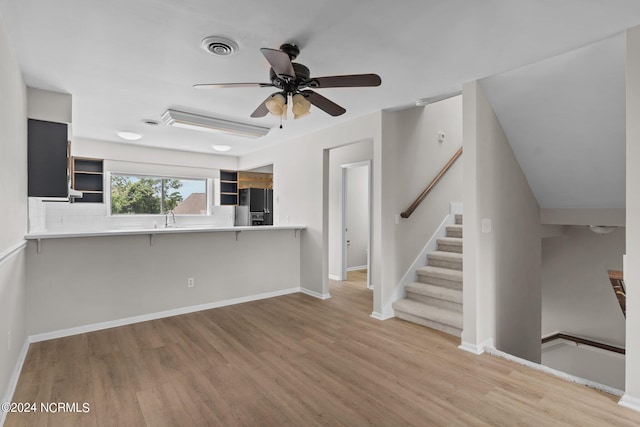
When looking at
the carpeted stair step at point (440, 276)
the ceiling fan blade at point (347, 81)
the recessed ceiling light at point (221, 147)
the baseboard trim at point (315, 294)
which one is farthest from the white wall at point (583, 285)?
the recessed ceiling light at point (221, 147)

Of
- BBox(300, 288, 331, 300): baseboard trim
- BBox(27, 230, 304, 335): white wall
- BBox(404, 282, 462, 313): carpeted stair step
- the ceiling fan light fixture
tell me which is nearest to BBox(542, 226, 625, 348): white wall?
BBox(404, 282, 462, 313): carpeted stair step

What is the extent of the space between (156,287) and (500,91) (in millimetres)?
4347

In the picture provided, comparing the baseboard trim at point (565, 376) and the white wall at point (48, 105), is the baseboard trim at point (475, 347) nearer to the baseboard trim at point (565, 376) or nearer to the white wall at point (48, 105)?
the baseboard trim at point (565, 376)

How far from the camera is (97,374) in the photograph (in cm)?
260

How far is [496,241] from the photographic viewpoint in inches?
131

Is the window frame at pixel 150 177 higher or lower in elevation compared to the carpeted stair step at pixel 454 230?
higher

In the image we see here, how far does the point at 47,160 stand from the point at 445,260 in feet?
15.4

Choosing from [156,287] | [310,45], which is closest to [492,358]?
[310,45]

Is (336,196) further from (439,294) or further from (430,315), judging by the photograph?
(430,315)

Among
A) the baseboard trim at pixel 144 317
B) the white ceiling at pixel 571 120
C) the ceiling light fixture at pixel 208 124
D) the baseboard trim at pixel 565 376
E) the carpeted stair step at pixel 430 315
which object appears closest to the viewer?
the baseboard trim at pixel 565 376

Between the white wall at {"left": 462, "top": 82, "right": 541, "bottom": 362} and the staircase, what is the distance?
414mm

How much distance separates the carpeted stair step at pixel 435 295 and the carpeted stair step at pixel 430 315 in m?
0.07

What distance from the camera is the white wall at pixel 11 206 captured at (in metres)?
2.11

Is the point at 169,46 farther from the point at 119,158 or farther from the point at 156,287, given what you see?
the point at 119,158
